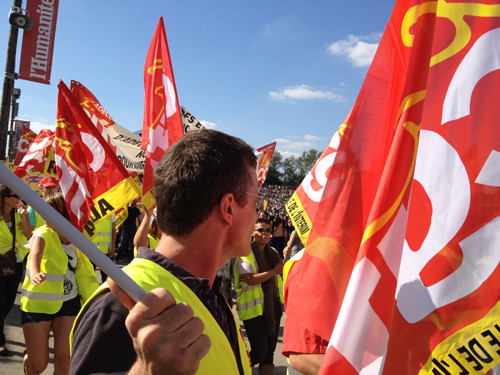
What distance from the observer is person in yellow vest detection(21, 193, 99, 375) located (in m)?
3.57

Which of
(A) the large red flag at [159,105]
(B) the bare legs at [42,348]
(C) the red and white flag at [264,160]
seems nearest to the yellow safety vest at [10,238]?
(B) the bare legs at [42,348]

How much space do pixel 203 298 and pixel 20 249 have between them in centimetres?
475

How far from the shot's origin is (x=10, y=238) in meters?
5.09

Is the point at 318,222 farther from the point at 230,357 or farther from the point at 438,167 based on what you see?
the point at 230,357

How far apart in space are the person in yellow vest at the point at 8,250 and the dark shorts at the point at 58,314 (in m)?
1.58

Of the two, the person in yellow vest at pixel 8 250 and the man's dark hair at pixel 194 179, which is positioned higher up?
the man's dark hair at pixel 194 179

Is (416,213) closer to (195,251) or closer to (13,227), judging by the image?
(195,251)

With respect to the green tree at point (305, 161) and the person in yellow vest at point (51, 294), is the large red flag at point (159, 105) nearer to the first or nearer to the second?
the person in yellow vest at point (51, 294)

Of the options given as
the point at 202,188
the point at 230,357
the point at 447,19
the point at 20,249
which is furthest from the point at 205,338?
the point at 20,249

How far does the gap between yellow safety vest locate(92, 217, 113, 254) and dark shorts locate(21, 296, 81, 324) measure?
273cm

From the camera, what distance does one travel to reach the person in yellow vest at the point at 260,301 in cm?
430

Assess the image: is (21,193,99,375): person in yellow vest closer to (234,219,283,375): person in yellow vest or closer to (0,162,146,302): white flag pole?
(234,219,283,375): person in yellow vest

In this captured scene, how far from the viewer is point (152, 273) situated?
1.42 meters

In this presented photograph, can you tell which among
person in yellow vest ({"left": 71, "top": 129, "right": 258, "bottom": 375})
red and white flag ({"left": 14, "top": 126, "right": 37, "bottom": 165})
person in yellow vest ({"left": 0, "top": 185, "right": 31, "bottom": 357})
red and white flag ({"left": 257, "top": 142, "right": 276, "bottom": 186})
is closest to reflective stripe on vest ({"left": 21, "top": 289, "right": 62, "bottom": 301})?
person in yellow vest ({"left": 0, "top": 185, "right": 31, "bottom": 357})
